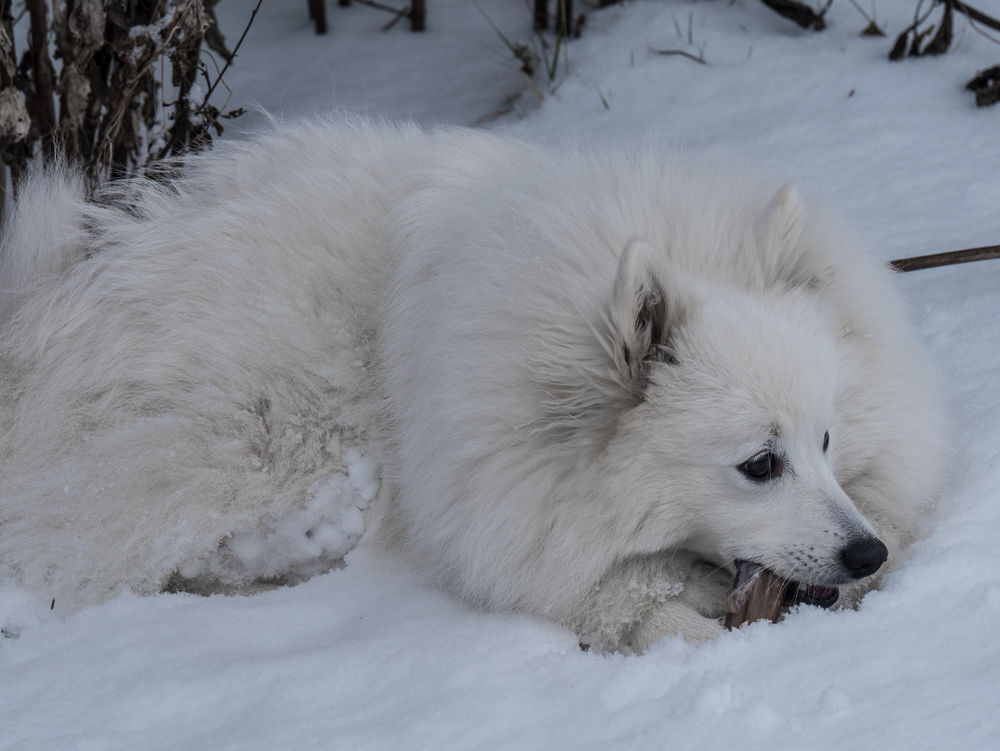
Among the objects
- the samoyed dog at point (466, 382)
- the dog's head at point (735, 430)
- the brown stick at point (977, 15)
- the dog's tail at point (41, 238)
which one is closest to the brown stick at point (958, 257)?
the samoyed dog at point (466, 382)

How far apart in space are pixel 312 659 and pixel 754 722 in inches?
40.0

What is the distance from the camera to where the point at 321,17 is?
6672 mm

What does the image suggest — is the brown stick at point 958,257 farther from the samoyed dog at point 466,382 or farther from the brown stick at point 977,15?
the brown stick at point 977,15

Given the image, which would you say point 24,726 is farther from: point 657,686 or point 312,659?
point 657,686

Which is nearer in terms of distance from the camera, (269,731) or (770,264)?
(269,731)

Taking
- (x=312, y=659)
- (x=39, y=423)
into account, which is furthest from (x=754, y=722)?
(x=39, y=423)

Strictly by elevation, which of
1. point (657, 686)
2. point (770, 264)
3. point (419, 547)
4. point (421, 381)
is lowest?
point (419, 547)

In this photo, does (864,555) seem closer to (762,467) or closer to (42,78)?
(762,467)

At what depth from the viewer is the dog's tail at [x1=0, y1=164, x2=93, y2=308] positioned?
3369mm

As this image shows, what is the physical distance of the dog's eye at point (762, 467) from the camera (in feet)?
8.75

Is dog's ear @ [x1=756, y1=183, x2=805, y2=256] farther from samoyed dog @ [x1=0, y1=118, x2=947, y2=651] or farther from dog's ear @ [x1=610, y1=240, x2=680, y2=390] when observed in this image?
dog's ear @ [x1=610, y1=240, x2=680, y2=390]

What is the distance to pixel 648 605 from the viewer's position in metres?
2.77

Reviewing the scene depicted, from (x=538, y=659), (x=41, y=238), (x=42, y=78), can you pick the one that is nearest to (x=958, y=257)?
(x=538, y=659)

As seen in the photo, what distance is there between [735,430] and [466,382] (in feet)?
2.21
